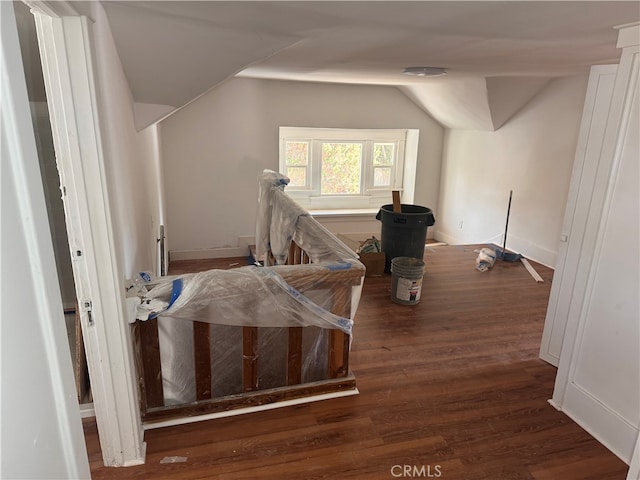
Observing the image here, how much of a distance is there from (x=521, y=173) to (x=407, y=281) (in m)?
2.41

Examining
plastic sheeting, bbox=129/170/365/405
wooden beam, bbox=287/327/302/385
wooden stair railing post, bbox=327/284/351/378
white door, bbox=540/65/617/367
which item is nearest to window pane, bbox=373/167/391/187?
white door, bbox=540/65/617/367

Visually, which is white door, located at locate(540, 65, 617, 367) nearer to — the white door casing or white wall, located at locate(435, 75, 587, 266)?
the white door casing

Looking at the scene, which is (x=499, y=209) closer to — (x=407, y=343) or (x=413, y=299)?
(x=413, y=299)

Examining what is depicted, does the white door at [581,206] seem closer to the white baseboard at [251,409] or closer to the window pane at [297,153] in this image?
the white baseboard at [251,409]

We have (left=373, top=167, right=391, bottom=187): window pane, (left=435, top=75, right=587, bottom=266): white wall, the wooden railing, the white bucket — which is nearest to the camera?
the wooden railing

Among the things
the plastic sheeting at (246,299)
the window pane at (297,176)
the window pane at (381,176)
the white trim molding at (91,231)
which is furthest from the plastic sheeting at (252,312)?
the window pane at (381,176)

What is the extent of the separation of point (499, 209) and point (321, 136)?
2566 millimetres

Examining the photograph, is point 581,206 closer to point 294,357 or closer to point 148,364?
point 294,357

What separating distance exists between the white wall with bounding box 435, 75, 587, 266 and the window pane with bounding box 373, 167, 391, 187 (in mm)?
805

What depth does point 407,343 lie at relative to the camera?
297 cm

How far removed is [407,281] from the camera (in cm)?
355

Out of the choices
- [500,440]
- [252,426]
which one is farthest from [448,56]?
[252,426]

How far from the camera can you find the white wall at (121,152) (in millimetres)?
1537

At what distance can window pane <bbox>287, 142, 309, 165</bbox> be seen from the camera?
5.96m
